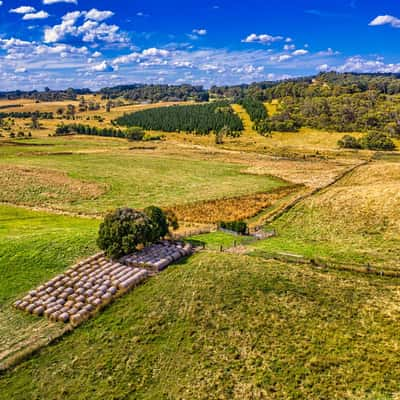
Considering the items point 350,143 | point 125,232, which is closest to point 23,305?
point 125,232

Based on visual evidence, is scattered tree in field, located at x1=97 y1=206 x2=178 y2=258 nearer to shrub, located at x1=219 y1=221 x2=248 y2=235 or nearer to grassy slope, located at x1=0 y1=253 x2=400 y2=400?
grassy slope, located at x1=0 y1=253 x2=400 y2=400

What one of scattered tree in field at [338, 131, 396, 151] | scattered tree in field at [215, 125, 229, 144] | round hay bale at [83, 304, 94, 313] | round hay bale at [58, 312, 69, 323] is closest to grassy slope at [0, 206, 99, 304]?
round hay bale at [58, 312, 69, 323]

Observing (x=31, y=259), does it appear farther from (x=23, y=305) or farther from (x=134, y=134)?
(x=134, y=134)

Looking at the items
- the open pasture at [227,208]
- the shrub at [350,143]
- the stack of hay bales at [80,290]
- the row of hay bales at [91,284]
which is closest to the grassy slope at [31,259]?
the stack of hay bales at [80,290]

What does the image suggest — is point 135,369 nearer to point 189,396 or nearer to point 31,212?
point 189,396

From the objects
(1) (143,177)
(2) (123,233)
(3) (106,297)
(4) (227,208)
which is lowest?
(3) (106,297)

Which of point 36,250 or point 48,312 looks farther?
point 36,250

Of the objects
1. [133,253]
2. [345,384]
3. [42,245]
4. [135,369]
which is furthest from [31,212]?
[345,384]
